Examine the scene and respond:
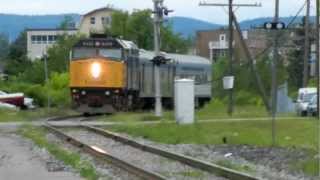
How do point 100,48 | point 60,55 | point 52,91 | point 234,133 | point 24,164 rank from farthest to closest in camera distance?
point 60,55 → point 52,91 → point 100,48 → point 234,133 → point 24,164

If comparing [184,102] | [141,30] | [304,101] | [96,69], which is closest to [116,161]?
[184,102]

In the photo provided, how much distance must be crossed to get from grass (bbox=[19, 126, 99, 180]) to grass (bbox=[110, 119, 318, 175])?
3.20 metres

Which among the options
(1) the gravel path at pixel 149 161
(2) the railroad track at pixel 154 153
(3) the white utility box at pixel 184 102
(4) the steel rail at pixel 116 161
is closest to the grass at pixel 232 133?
(3) the white utility box at pixel 184 102

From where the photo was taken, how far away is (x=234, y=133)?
26.7 metres

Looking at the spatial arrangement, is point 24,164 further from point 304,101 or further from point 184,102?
point 304,101

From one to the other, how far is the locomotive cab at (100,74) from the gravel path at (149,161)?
17.1 m

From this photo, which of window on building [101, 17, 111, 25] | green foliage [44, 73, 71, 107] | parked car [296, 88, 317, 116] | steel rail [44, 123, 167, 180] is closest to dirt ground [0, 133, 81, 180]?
steel rail [44, 123, 167, 180]

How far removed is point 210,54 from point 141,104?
128 m

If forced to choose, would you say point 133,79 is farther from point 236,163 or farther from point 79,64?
point 236,163

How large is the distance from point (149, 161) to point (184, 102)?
12.3 metres

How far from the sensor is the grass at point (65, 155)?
16625 mm

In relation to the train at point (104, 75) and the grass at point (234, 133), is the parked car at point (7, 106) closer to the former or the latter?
the train at point (104, 75)

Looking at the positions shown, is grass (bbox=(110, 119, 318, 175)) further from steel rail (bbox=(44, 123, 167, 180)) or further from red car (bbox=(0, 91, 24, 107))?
red car (bbox=(0, 91, 24, 107))

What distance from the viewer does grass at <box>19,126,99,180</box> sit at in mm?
16625
